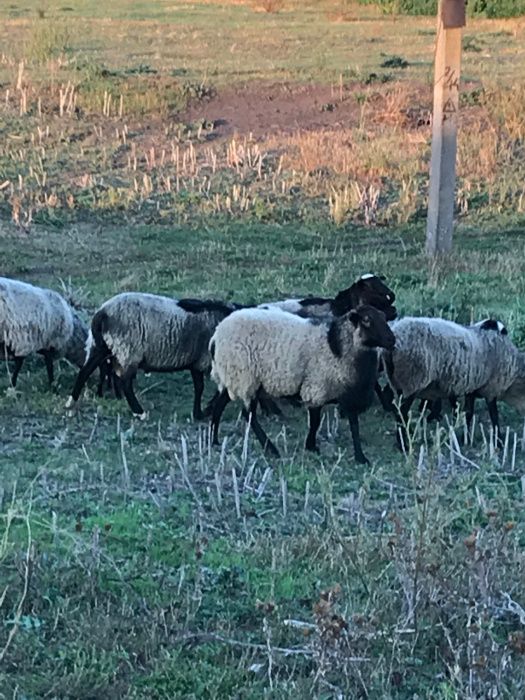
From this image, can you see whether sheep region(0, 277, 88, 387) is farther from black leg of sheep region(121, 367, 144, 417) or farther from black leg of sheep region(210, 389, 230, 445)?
black leg of sheep region(210, 389, 230, 445)

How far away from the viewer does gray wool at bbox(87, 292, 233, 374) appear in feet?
30.8

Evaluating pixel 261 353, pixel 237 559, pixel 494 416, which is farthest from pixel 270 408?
pixel 237 559

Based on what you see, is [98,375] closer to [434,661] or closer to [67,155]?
[434,661]

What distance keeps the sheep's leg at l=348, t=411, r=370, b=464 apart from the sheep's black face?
55 centimetres

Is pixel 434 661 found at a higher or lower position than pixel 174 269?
higher

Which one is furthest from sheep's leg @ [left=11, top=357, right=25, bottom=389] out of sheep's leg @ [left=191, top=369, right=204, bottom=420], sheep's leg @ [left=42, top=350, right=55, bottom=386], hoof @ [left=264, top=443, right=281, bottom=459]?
hoof @ [left=264, top=443, right=281, bottom=459]

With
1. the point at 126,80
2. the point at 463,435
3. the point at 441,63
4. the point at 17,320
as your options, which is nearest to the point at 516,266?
the point at 441,63

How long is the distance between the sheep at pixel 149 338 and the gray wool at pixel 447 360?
161 cm

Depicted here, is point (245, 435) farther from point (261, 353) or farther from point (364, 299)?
point (364, 299)

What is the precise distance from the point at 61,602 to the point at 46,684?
63 cm

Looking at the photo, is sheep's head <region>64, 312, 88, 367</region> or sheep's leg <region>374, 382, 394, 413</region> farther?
sheep's head <region>64, 312, 88, 367</region>

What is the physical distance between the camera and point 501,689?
4.43m

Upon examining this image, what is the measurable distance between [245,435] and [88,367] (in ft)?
6.79

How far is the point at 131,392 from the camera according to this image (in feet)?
30.7
